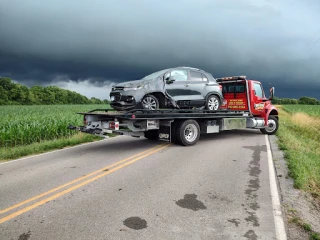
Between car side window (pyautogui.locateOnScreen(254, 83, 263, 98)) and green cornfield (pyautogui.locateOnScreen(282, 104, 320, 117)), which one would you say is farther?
green cornfield (pyautogui.locateOnScreen(282, 104, 320, 117))

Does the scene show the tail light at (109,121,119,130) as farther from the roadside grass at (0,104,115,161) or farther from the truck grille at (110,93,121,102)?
the roadside grass at (0,104,115,161)

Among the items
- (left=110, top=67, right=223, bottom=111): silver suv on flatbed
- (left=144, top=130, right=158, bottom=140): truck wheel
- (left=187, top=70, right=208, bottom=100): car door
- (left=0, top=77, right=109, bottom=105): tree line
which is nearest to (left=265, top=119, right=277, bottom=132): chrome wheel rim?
(left=110, top=67, right=223, bottom=111): silver suv on flatbed

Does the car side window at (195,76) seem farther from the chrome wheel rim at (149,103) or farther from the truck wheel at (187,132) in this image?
the chrome wheel rim at (149,103)

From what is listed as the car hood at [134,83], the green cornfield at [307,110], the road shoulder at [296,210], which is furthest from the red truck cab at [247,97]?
the green cornfield at [307,110]

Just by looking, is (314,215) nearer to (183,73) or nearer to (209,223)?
(209,223)

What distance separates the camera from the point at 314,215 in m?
4.34

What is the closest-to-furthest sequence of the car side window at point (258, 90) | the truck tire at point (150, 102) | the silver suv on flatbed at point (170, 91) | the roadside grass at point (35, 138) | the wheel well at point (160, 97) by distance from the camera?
the silver suv on flatbed at point (170, 91) < the truck tire at point (150, 102) < the roadside grass at point (35, 138) < the wheel well at point (160, 97) < the car side window at point (258, 90)

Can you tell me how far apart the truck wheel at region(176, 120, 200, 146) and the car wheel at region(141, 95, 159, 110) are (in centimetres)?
110

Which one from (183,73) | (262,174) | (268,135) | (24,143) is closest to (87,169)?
(262,174)

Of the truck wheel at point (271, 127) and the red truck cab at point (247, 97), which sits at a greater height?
the red truck cab at point (247, 97)

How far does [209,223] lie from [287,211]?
53.7 inches

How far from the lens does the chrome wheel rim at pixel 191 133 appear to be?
10.0 metres

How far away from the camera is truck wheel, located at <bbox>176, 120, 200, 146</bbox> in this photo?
31.4 ft

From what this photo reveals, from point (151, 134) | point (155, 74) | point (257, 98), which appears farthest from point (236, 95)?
point (155, 74)
